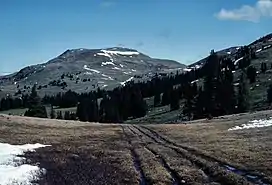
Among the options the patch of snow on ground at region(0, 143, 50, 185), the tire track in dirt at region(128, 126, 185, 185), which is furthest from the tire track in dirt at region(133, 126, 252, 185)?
the patch of snow on ground at region(0, 143, 50, 185)

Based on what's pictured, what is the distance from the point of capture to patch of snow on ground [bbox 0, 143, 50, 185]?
24641mm

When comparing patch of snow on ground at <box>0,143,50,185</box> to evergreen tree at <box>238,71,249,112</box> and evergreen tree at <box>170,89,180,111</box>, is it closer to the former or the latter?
evergreen tree at <box>238,71,249,112</box>

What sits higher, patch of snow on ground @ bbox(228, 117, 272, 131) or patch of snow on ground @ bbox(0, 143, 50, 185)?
patch of snow on ground @ bbox(228, 117, 272, 131)

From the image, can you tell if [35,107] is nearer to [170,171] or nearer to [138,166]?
[138,166]

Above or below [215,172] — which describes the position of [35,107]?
above

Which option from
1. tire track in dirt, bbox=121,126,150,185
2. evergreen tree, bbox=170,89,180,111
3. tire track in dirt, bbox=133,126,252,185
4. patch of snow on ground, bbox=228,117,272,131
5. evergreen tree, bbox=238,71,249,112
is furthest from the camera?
evergreen tree, bbox=170,89,180,111

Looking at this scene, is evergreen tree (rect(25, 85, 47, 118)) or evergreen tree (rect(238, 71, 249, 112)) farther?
evergreen tree (rect(25, 85, 47, 118))

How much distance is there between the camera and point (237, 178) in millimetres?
25734

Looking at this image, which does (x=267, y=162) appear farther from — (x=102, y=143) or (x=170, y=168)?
(x=102, y=143)

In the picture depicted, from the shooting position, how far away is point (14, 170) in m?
27.0

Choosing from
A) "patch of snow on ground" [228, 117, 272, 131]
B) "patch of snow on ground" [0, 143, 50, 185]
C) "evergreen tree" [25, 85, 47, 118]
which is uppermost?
"evergreen tree" [25, 85, 47, 118]

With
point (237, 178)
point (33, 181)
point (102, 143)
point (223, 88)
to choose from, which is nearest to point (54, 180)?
point (33, 181)

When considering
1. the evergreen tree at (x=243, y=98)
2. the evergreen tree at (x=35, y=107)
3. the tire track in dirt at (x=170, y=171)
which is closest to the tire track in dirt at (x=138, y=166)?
the tire track in dirt at (x=170, y=171)

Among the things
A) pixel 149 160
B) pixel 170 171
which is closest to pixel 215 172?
pixel 170 171
